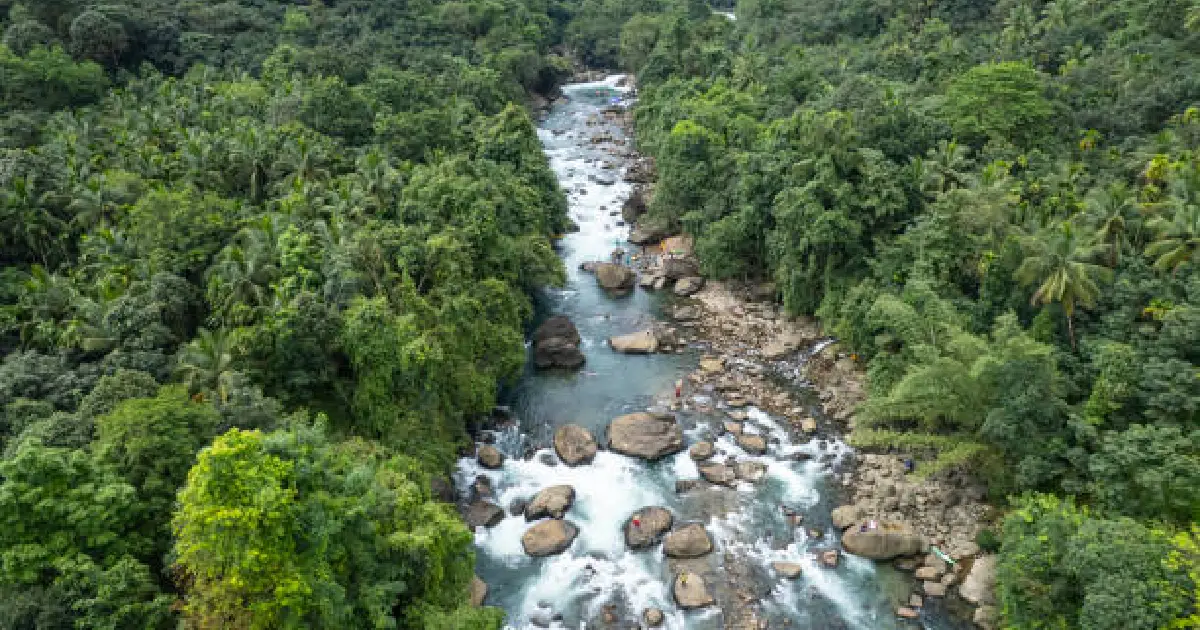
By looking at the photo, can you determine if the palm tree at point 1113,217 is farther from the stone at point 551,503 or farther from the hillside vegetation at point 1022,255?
the stone at point 551,503

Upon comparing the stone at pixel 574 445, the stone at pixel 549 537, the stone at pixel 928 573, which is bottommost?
the stone at pixel 549 537

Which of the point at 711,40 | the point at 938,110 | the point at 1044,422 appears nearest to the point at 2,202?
the point at 1044,422

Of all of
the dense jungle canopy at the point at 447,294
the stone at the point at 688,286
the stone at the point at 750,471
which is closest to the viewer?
the dense jungle canopy at the point at 447,294

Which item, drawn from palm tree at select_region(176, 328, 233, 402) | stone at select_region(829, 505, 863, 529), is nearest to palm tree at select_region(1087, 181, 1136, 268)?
stone at select_region(829, 505, 863, 529)

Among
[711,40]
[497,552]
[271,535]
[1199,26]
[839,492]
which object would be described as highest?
[1199,26]

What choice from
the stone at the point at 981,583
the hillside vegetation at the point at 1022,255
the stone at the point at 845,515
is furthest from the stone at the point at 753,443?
the stone at the point at 981,583

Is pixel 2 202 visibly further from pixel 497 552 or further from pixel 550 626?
pixel 550 626
